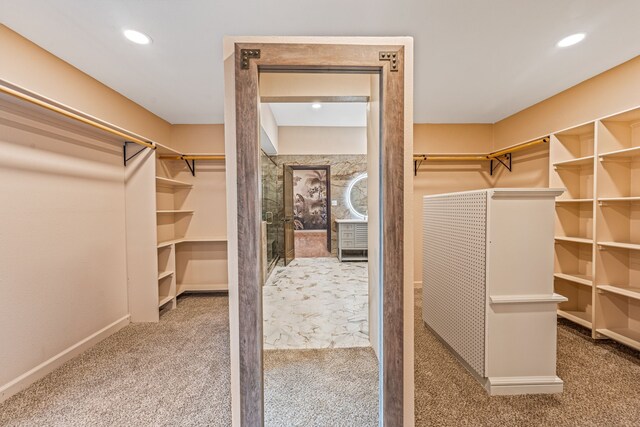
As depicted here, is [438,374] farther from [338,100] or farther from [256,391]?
[338,100]

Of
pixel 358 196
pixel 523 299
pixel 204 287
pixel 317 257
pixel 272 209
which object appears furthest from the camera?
pixel 317 257

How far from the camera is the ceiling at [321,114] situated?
3.93 meters

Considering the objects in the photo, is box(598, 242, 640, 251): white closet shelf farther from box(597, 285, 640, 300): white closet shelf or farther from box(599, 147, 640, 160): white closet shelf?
box(599, 147, 640, 160): white closet shelf

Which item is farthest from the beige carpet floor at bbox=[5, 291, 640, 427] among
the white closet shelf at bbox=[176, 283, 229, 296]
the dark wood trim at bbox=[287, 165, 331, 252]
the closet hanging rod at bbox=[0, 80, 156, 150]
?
the dark wood trim at bbox=[287, 165, 331, 252]

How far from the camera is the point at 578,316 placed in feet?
8.83

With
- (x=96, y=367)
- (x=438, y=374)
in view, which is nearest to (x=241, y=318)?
(x=438, y=374)

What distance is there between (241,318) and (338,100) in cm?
190

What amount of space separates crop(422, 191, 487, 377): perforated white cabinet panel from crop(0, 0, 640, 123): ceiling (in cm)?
119

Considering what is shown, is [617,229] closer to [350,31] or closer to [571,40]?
[571,40]

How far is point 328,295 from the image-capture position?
3.54m

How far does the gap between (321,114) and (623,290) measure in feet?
13.3

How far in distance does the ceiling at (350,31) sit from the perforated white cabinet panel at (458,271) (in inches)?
46.9

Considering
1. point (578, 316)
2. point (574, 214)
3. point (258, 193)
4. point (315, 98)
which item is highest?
point (315, 98)

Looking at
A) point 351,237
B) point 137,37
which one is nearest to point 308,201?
point 351,237
